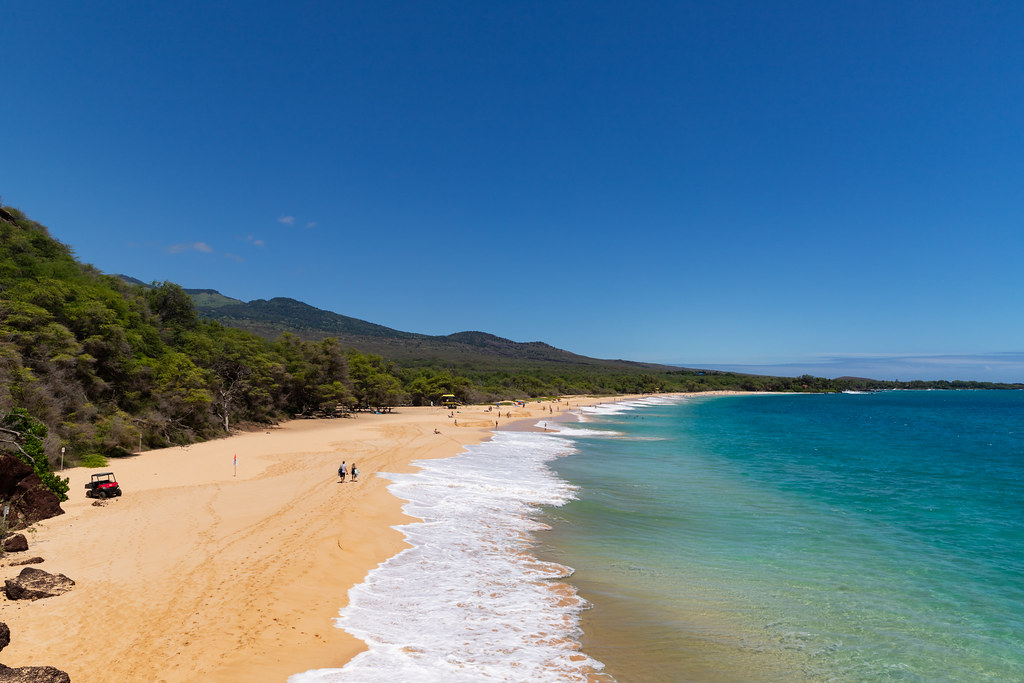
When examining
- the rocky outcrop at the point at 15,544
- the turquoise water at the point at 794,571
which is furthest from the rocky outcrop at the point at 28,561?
the turquoise water at the point at 794,571

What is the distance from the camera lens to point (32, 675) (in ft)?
21.1

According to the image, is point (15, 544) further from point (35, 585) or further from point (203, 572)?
point (203, 572)

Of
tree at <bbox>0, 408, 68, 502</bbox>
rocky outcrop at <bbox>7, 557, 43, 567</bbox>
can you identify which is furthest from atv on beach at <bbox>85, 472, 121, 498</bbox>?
rocky outcrop at <bbox>7, 557, 43, 567</bbox>

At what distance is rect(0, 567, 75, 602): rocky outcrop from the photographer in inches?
373

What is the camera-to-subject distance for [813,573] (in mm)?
13469

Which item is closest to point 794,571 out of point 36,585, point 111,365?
point 36,585

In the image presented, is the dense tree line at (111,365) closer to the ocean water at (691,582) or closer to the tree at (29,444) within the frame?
the tree at (29,444)

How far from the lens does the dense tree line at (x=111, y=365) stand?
77.5ft

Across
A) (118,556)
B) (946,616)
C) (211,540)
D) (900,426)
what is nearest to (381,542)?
(211,540)

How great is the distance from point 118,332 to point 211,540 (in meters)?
22.2

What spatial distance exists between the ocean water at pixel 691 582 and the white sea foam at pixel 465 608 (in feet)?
0.15

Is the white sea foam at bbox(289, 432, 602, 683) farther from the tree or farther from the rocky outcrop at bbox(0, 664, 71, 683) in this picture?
the tree

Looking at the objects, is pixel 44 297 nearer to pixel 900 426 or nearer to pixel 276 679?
pixel 276 679

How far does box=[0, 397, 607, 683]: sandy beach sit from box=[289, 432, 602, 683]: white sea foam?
581mm
